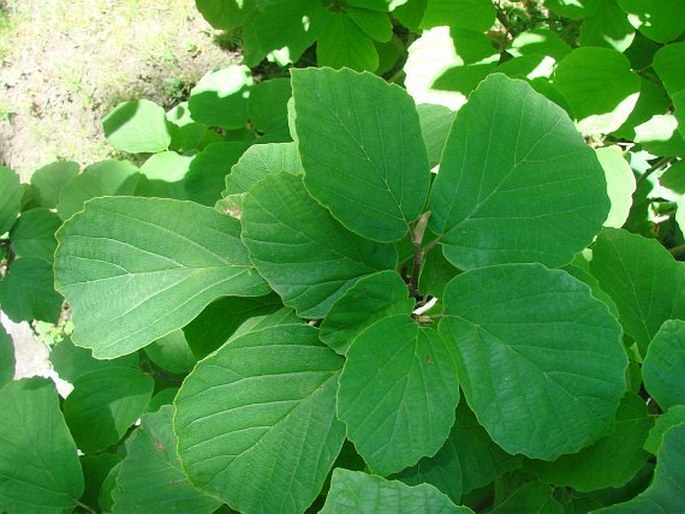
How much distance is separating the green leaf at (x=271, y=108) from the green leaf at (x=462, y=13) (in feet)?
1.39

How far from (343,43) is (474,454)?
4.61ft

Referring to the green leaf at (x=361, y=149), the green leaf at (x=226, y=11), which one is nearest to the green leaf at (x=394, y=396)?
the green leaf at (x=361, y=149)

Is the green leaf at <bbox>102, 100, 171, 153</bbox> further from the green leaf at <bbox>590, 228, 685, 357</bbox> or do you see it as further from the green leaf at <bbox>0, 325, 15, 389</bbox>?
the green leaf at <bbox>590, 228, 685, 357</bbox>

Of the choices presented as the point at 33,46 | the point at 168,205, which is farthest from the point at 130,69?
the point at 168,205

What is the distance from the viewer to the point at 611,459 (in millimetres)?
846

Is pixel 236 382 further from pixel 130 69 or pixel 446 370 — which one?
pixel 130 69

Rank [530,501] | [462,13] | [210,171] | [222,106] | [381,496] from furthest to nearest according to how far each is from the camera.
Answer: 1. [222,106]
2. [210,171]
3. [462,13]
4. [530,501]
5. [381,496]

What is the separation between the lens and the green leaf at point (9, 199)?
143 cm

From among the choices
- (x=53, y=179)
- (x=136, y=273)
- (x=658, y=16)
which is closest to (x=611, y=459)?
(x=136, y=273)

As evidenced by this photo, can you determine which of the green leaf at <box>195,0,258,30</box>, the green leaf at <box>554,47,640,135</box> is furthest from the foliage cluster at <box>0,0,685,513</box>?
the green leaf at <box>195,0,258,30</box>

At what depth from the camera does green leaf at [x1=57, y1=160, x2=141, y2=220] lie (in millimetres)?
1503

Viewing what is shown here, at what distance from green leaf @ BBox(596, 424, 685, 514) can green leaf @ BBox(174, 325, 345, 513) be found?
32cm

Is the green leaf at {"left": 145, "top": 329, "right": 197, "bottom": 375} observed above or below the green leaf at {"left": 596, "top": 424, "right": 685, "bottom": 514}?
below

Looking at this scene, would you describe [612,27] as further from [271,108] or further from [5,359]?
[5,359]
